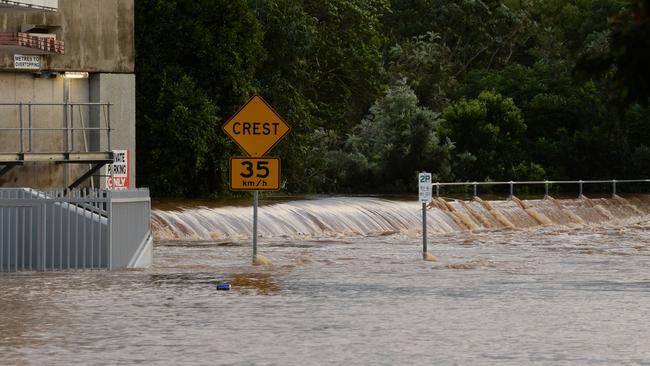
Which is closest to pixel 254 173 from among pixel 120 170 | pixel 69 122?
pixel 120 170

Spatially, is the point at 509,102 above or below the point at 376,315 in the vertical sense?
above

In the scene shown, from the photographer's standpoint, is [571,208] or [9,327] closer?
[9,327]

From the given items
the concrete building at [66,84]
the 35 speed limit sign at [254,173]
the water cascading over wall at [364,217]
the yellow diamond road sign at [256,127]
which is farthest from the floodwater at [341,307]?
the concrete building at [66,84]

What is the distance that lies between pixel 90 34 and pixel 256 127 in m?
15.4

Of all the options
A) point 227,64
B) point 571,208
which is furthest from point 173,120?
point 571,208

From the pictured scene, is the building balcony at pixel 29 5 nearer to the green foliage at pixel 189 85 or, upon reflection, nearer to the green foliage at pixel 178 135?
the green foliage at pixel 178 135

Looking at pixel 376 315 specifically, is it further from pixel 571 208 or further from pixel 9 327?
pixel 571 208

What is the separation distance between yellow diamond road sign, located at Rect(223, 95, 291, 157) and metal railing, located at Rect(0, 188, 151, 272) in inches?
113

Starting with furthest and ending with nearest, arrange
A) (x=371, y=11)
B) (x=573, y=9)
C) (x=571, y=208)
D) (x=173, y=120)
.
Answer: (x=573, y=9), (x=371, y=11), (x=571, y=208), (x=173, y=120)

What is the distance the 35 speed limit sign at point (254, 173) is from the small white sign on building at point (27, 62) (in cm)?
1394

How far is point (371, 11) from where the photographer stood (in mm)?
72688

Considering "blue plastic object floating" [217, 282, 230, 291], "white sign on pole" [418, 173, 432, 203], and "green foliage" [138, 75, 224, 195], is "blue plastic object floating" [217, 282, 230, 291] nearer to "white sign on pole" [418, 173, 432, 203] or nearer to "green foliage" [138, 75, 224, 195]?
"white sign on pole" [418, 173, 432, 203]

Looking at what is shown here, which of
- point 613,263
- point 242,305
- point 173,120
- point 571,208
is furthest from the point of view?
point 571,208

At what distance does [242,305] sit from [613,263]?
13924 millimetres
